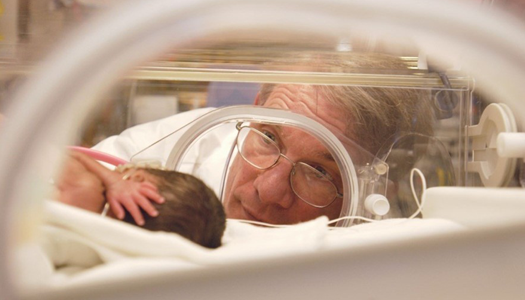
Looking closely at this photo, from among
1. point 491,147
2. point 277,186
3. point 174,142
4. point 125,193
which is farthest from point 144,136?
point 491,147

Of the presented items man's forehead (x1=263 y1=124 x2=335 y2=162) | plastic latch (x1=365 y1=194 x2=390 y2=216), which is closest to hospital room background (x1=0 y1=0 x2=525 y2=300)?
plastic latch (x1=365 y1=194 x2=390 y2=216)

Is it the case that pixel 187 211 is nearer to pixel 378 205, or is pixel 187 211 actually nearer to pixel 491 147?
pixel 378 205

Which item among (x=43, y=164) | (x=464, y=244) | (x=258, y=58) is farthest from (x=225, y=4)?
(x=258, y=58)

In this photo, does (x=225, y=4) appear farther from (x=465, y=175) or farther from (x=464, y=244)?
(x=465, y=175)

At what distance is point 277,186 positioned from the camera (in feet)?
3.72

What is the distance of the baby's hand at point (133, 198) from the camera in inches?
26.7

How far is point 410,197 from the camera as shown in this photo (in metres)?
0.98

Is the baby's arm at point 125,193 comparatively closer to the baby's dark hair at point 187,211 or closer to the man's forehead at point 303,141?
the baby's dark hair at point 187,211

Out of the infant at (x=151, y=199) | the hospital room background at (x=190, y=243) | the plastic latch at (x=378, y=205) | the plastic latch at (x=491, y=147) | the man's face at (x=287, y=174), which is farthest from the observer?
the man's face at (x=287, y=174)

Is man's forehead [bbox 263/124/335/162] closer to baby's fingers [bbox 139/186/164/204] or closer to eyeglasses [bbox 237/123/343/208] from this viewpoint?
eyeglasses [bbox 237/123/343/208]

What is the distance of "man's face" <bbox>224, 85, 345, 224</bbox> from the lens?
1080 mm

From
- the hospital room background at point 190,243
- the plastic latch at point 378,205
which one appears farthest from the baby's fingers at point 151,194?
the plastic latch at point 378,205

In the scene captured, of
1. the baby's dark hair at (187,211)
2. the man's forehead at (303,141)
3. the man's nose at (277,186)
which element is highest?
the man's forehead at (303,141)

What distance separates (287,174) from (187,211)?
0.45m
